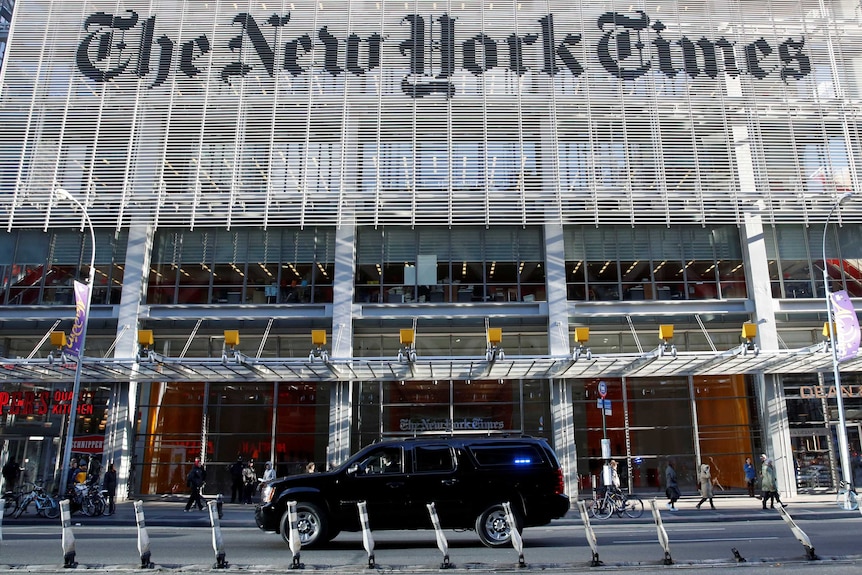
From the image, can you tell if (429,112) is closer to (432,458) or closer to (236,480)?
(236,480)

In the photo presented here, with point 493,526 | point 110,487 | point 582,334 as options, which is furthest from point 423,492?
point 110,487

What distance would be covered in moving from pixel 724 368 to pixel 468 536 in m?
15.4

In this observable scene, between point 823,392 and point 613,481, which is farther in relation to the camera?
point 823,392

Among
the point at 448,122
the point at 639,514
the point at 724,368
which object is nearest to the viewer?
the point at 639,514

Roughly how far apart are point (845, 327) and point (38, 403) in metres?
29.7

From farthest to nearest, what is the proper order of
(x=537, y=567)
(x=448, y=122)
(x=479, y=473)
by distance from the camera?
(x=448, y=122)
(x=479, y=473)
(x=537, y=567)

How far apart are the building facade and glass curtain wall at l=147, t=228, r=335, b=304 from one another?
99mm

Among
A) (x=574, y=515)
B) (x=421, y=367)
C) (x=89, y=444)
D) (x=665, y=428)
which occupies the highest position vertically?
(x=421, y=367)

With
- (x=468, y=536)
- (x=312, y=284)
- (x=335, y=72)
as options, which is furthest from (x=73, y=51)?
(x=468, y=536)

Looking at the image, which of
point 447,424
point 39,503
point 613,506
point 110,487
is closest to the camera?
point 613,506

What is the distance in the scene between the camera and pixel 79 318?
23.7 metres

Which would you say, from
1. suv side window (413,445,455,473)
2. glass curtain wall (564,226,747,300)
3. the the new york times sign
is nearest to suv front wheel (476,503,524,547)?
suv side window (413,445,455,473)

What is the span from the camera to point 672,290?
28.6m

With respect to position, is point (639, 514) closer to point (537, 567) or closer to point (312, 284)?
point (537, 567)
